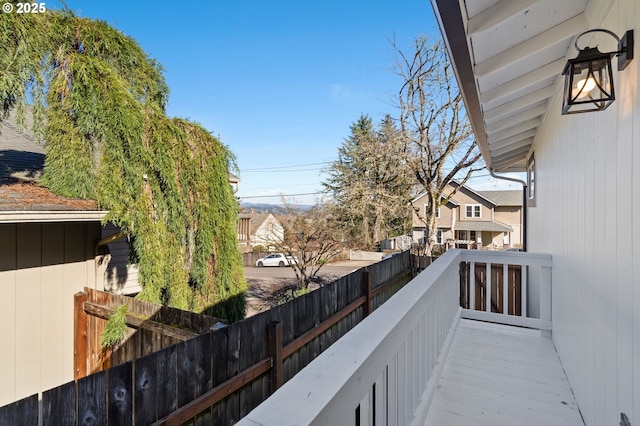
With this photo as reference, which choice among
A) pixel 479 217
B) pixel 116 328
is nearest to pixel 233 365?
pixel 116 328

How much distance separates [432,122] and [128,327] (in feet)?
34.3

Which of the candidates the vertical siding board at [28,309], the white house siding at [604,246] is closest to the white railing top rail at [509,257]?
the white house siding at [604,246]

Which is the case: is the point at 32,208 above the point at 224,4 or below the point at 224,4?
below

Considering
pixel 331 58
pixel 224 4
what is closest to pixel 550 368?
pixel 224 4

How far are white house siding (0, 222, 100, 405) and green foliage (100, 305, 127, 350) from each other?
1.08m

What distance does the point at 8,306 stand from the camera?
152 inches

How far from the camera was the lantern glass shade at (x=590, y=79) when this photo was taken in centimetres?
150

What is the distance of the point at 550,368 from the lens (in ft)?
9.18

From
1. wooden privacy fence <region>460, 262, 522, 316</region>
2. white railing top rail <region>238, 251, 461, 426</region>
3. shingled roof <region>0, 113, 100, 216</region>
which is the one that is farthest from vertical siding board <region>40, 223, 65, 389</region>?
wooden privacy fence <region>460, 262, 522, 316</region>

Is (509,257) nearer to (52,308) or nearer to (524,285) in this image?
(524,285)

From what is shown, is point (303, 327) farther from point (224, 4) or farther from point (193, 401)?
point (224, 4)

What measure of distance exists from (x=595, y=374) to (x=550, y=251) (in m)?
1.93

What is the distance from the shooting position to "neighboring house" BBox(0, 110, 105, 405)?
3762mm

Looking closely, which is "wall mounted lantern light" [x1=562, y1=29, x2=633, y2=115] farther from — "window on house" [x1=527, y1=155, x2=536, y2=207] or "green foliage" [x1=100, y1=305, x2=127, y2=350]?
"green foliage" [x1=100, y1=305, x2=127, y2=350]
